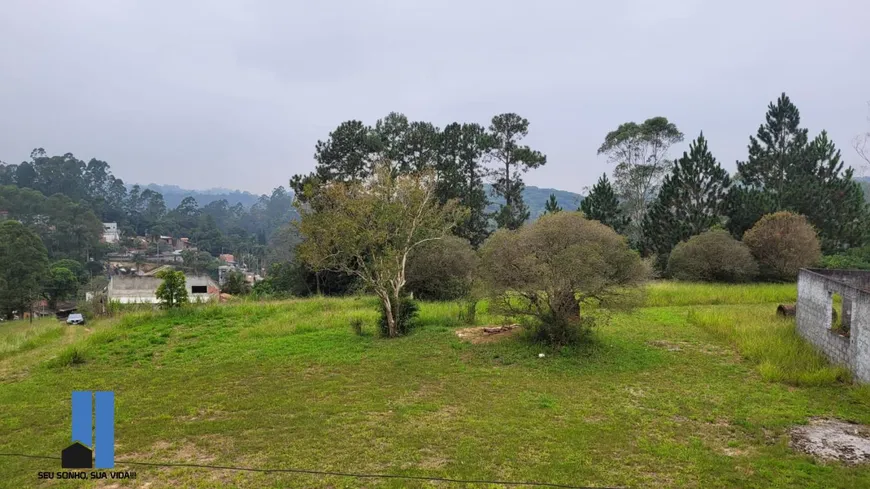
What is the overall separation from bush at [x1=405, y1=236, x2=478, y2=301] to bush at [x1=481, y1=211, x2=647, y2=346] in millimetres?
8229

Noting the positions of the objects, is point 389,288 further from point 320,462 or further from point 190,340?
point 320,462

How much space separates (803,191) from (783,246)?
7.40 meters

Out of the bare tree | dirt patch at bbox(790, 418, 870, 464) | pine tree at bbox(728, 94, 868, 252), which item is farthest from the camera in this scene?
pine tree at bbox(728, 94, 868, 252)

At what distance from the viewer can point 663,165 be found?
33625 mm

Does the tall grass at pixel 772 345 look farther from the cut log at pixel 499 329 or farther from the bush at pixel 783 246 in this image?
the bush at pixel 783 246

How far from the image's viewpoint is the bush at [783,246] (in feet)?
72.8

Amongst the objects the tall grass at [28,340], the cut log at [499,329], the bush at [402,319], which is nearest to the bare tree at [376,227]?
the bush at [402,319]

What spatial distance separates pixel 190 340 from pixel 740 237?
27.8 m

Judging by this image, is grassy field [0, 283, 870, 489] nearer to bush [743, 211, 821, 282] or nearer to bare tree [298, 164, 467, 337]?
bare tree [298, 164, 467, 337]

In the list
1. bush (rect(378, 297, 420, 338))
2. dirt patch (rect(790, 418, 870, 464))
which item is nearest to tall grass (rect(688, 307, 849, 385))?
dirt patch (rect(790, 418, 870, 464))

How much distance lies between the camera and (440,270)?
1948 cm

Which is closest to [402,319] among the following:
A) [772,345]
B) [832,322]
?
[772,345]

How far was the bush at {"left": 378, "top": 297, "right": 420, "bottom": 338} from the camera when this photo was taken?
42.1ft

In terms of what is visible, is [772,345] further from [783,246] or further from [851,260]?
[851,260]
